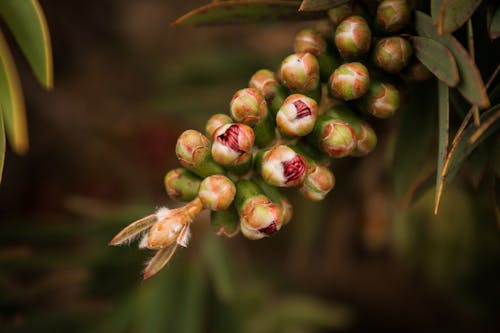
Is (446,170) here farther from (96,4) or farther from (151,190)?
(96,4)

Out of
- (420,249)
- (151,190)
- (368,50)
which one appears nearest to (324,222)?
(420,249)

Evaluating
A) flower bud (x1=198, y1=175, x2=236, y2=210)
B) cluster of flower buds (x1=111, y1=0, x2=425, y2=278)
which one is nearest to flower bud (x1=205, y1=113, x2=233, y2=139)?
cluster of flower buds (x1=111, y1=0, x2=425, y2=278)

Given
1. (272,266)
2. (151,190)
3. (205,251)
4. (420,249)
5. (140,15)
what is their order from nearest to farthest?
(205,251) < (420,249) < (151,190) < (272,266) < (140,15)

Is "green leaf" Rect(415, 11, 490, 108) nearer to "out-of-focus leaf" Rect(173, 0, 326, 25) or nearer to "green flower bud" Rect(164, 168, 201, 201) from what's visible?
"out-of-focus leaf" Rect(173, 0, 326, 25)

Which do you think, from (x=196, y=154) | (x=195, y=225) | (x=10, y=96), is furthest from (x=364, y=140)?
(x=195, y=225)

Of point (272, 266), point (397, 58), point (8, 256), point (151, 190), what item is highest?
point (397, 58)

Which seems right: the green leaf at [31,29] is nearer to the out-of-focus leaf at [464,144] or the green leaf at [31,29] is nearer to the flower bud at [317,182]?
the flower bud at [317,182]

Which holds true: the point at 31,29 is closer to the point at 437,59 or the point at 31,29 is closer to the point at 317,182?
the point at 317,182

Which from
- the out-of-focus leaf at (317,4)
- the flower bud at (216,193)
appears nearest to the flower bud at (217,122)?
the flower bud at (216,193)
